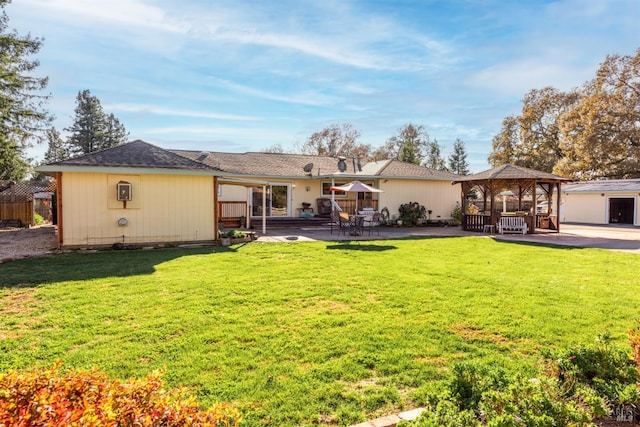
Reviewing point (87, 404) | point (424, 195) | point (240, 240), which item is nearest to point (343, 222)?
point (240, 240)

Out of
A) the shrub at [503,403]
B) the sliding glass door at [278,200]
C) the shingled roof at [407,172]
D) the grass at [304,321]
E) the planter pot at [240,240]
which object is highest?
the shingled roof at [407,172]

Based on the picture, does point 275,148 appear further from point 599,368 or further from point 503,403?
point 503,403

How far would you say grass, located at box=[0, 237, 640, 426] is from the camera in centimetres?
318

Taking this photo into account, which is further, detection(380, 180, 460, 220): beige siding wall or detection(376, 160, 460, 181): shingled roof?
detection(376, 160, 460, 181): shingled roof

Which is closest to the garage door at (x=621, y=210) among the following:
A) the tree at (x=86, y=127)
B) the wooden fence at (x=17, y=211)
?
the wooden fence at (x=17, y=211)

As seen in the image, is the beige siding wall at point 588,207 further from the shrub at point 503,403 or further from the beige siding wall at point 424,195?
the shrub at point 503,403

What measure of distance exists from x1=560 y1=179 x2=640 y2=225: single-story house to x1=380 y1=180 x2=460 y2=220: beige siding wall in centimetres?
967

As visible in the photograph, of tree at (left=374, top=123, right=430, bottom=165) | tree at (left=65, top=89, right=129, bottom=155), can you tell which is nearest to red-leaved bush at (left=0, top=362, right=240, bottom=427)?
tree at (left=65, top=89, right=129, bottom=155)

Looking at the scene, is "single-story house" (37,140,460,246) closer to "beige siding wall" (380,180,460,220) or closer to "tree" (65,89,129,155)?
"beige siding wall" (380,180,460,220)

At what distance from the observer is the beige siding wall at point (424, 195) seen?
2050 centimetres

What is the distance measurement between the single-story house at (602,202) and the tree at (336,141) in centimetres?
2157

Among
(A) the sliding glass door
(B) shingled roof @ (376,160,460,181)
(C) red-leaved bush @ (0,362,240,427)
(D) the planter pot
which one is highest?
(B) shingled roof @ (376,160,460,181)

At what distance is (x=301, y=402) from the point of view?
9.45 ft

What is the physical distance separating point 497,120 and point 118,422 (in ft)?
143
